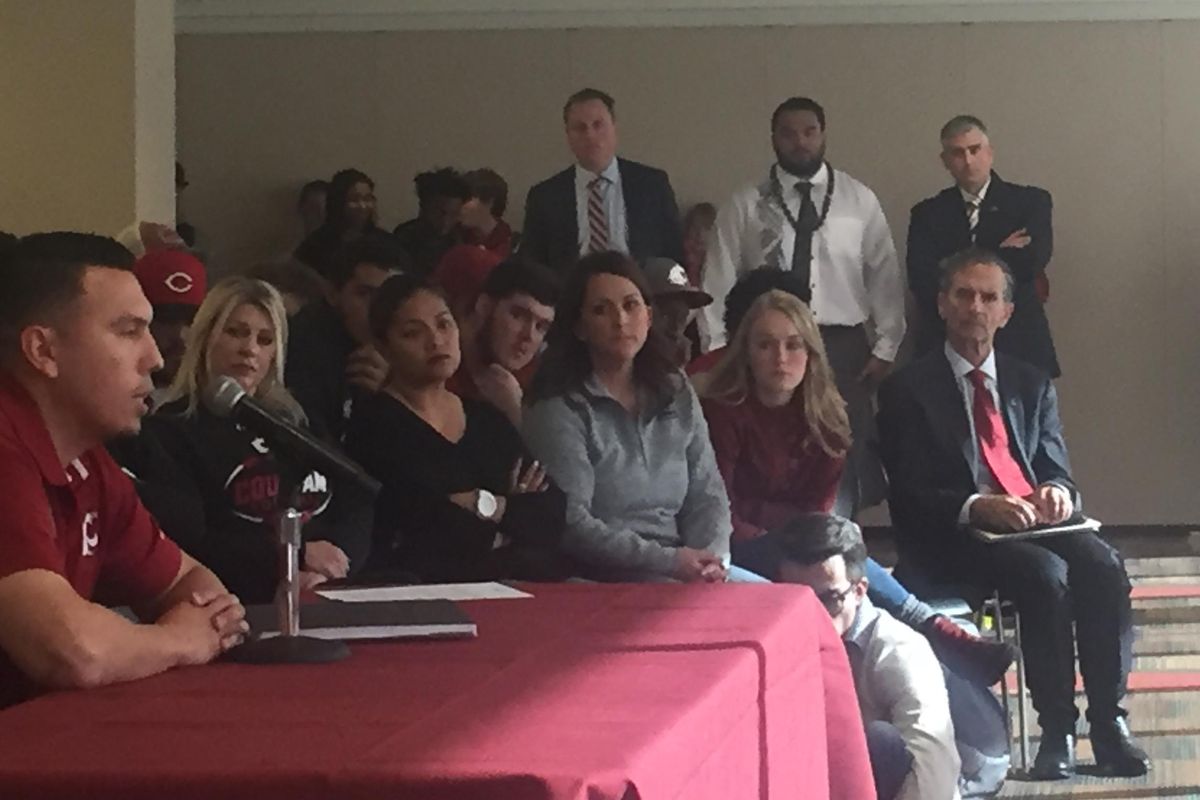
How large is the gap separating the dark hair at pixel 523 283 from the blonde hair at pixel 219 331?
74cm

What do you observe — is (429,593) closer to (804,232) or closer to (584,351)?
(584,351)

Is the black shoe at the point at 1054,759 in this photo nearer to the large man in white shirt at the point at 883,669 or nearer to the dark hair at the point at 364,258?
the large man in white shirt at the point at 883,669

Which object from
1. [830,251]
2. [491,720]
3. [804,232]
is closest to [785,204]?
[804,232]

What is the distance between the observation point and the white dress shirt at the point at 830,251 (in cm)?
601

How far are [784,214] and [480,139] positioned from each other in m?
2.27

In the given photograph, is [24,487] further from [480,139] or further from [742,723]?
[480,139]

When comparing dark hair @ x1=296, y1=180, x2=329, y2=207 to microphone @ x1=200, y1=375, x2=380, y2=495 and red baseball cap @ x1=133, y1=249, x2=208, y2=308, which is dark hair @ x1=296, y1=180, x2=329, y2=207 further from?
microphone @ x1=200, y1=375, x2=380, y2=495

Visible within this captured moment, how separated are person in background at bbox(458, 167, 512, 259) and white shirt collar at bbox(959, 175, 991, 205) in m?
1.63

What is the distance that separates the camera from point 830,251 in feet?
20.0

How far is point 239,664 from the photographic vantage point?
76.0 inches

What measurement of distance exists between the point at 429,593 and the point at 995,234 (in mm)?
4531

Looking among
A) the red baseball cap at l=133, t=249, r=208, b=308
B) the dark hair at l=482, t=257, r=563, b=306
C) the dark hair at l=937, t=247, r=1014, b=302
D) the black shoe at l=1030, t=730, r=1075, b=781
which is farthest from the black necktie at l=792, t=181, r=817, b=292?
the red baseball cap at l=133, t=249, r=208, b=308

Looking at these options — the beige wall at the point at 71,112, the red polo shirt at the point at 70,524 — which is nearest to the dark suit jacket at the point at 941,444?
the beige wall at the point at 71,112

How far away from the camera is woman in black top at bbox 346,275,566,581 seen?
3.36 meters
